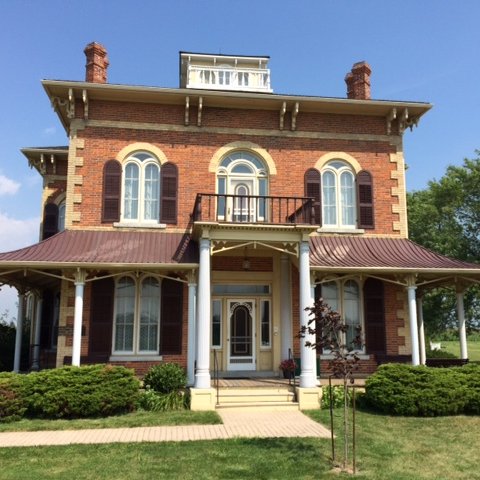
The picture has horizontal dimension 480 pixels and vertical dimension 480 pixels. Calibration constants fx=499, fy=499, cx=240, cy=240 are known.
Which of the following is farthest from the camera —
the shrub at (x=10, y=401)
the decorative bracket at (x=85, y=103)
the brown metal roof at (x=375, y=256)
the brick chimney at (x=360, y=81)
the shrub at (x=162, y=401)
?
the brick chimney at (x=360, y=81)

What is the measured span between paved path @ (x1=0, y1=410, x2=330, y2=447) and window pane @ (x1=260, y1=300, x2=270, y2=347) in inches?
166

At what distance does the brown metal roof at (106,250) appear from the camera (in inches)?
491

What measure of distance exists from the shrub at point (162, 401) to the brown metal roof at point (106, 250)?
3.19 meters

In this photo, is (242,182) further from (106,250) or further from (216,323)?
(106,250)

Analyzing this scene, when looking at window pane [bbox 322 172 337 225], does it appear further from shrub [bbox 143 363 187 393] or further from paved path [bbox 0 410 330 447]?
paved path [bbox 0 410 330 447]

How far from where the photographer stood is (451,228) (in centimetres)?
2808

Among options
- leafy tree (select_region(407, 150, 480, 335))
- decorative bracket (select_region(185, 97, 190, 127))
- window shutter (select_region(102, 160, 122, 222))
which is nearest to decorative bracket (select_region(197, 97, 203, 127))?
decorative bracket (select_region(185, 97, 190, 127))

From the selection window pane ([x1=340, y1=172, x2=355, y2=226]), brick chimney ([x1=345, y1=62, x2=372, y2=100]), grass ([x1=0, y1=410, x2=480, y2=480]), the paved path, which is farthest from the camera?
brick chimney ([x1=345, y1=62, x2=372, y2=100])

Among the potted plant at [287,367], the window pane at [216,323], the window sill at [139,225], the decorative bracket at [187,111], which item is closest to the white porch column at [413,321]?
the potted plant at [287,367]

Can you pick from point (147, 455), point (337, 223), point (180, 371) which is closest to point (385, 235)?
point (337, 223)

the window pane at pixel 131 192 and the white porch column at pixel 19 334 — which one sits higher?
the window pane at pixel 131 192

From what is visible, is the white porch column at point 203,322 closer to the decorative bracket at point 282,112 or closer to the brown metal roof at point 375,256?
the brown metal roof at point 375,256

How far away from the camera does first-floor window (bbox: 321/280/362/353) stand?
14.9 meters

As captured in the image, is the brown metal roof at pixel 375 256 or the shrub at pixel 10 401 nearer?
the shrub at pixel 10 401
